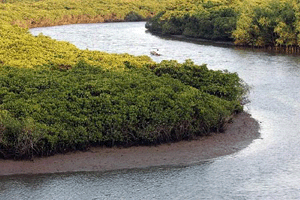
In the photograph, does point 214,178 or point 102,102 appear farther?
point 102,102

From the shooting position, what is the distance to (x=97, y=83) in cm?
2752

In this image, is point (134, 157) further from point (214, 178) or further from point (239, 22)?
point (239, 22)

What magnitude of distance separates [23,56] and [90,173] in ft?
43.5

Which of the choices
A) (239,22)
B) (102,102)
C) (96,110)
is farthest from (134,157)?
(239,22)

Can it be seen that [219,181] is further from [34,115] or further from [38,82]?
[38,82]

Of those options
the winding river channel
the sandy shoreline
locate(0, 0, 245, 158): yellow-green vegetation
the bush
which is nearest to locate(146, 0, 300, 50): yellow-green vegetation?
the winding river channel

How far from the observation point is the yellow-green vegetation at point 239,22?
63.3 meters

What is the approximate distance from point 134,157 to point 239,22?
47.9 m

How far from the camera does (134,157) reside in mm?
24609

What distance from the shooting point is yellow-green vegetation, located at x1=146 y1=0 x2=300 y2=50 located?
63.3 meters

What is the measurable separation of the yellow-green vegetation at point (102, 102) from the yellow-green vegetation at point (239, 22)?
33151 millimetres

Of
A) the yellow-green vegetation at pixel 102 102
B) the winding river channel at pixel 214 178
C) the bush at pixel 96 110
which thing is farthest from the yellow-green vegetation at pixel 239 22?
the bush at pixel 96 110

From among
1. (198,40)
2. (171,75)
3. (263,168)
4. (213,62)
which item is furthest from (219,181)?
(198,40)

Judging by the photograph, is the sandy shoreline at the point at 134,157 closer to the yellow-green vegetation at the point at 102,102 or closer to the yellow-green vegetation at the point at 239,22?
the yellow-green vegetation at the point at 102,102
